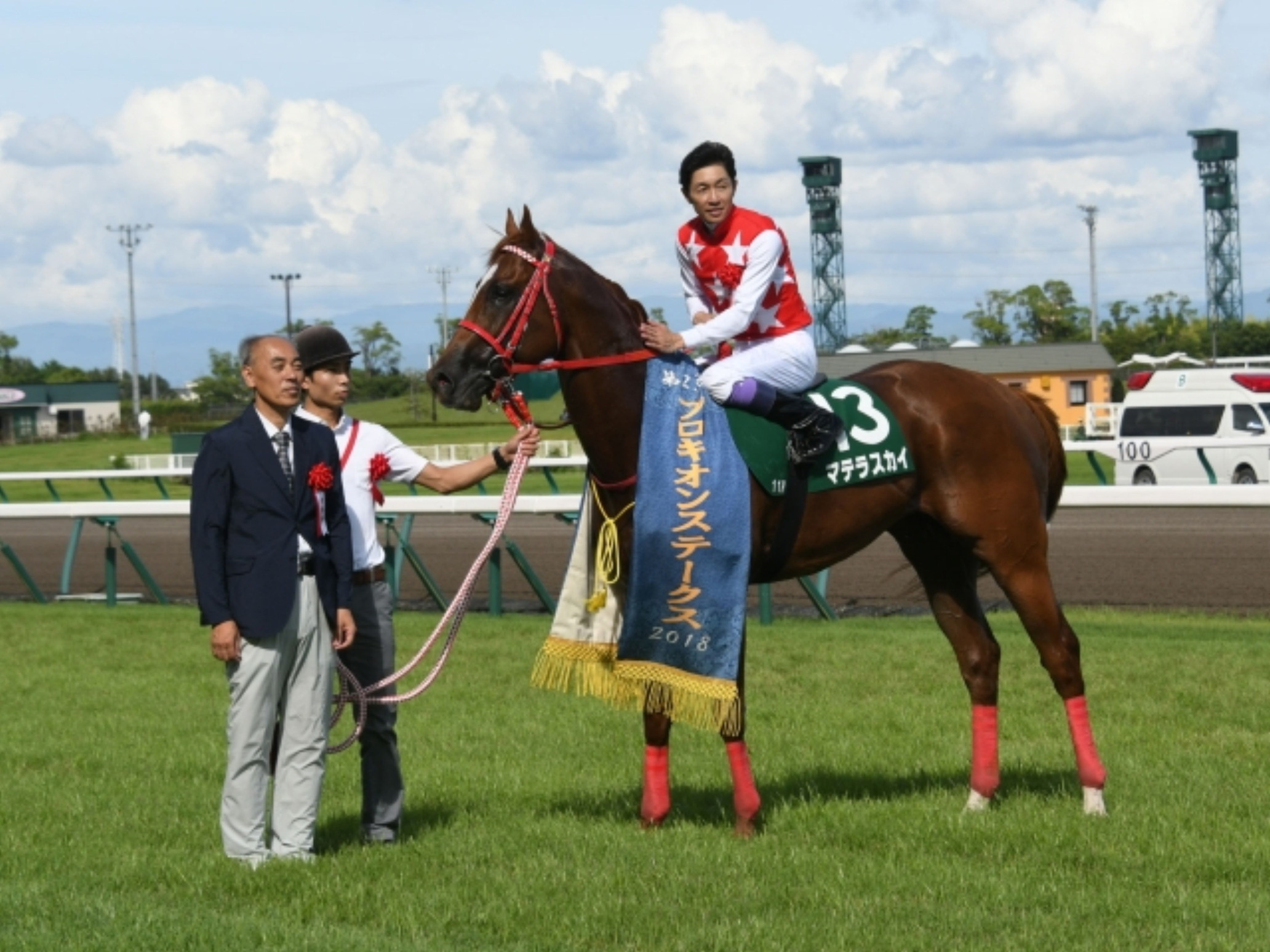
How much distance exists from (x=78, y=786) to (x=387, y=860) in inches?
81.2

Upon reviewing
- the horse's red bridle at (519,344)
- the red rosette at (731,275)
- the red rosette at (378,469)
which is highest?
the red rosette at (731,275)

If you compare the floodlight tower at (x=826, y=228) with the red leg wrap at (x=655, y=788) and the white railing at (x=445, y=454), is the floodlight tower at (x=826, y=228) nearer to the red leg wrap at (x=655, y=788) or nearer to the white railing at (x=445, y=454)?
the white railing at (x=445, y=454)

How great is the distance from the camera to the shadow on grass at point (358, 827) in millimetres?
6055

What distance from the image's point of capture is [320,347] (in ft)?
19.6

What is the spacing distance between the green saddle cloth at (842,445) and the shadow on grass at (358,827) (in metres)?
1.75

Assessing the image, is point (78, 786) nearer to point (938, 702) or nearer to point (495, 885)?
point (495, 885)

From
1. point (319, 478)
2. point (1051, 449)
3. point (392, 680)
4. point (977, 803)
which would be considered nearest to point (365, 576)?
point (392, 680)

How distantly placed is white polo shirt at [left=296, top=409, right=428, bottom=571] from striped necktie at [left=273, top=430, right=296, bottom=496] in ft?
1.30

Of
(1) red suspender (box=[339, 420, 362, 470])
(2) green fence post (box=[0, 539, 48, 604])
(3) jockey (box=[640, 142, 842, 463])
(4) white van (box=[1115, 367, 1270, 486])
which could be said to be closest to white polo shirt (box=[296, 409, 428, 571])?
(1) red suspender (box=[339, 420, 362, 470])

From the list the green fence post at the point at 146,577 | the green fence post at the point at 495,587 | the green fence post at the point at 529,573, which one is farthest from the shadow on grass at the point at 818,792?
the green fence post at the point at 146,577

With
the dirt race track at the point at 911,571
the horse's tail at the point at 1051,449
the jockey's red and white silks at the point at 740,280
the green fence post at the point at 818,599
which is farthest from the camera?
the dirt race track at the point at 911,571

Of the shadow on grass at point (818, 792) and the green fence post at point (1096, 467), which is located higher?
the green fence post at point (1096, 467)

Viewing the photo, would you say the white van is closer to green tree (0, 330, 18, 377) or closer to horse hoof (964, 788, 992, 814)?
horse hoof (964, 788, 992, 814)

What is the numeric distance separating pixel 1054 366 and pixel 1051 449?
50.4 meters
